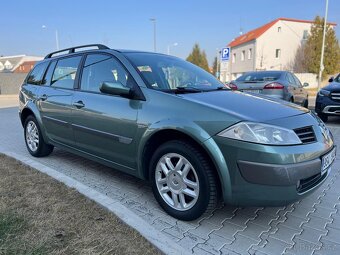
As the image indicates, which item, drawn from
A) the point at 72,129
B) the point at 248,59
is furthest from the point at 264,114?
the point at 248,59

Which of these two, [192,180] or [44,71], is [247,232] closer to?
[192,180]

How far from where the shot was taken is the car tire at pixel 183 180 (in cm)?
264

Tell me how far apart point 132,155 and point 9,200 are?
132cm

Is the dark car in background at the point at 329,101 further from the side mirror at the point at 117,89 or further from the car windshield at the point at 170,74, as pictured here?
the side mirror at the point at 117,89

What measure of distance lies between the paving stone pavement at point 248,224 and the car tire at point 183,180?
145 millimetres

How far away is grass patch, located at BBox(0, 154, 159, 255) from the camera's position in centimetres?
235

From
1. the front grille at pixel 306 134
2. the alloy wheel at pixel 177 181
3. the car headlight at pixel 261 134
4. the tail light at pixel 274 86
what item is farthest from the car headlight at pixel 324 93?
the alloy wheel at pixel 177 181

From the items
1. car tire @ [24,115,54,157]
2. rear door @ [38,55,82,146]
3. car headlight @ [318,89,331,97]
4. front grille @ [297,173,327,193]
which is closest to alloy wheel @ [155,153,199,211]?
front grille @ [297,173,327,193]

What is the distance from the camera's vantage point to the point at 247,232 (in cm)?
275

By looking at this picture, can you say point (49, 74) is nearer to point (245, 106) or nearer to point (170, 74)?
point (170, 74)

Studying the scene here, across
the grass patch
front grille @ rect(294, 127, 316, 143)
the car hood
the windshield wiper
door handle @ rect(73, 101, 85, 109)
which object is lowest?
the grass patch

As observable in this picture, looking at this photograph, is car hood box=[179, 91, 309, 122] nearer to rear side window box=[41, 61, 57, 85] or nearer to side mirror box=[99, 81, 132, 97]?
side mirror box=[99, 81, 132, 97]

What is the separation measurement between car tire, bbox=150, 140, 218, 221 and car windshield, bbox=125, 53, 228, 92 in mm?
700

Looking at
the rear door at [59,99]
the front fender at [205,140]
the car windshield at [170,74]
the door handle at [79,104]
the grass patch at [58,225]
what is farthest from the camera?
the rear door at [59,99]
